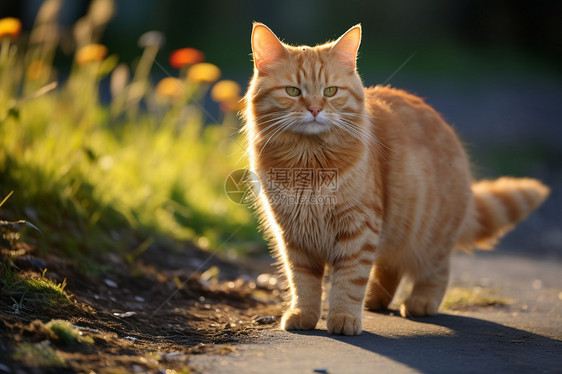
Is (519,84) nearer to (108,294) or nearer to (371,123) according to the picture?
(371,123)

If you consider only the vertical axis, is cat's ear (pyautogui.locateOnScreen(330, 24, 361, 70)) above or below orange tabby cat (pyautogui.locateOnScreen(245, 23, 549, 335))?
above

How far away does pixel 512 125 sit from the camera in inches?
401

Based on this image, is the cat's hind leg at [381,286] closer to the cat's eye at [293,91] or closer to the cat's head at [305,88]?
the cat's head at [305,88]

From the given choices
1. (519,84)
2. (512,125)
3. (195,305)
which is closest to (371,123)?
(195,305)

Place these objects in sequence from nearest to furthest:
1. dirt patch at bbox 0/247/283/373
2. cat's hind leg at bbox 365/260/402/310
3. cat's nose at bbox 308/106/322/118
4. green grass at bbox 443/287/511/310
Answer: dirt patch at bbox 0/247/283/373 → cat's nose at bbox 308/106/322/118 → cat's hind leg at bbox 365/260/402/310 → green grass at bbox 443/287/511/310

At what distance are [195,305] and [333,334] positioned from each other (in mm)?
1002

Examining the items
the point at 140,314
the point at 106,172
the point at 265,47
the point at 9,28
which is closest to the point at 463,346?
the point at 140,314

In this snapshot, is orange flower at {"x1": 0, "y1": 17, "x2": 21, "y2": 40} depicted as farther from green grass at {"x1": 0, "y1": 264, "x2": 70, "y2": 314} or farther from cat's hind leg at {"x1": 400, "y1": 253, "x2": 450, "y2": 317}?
cat's hind leg at {"x1": 400, "y1": 253, "x2": 450, "y2": 317}

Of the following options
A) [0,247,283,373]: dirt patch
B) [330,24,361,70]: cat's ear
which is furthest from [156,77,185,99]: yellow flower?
[330,24,361,70]: cat's ear

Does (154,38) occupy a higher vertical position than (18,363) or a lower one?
higher

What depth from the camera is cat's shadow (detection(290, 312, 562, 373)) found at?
244cm

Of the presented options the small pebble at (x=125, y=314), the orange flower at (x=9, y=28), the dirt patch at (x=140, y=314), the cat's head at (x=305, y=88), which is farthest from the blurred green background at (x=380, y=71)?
the cat's head at (x=305, y=88)

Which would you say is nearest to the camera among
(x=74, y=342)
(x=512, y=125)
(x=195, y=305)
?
(x=74, y=342)

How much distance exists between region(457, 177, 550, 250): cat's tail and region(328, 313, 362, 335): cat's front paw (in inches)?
50.7
